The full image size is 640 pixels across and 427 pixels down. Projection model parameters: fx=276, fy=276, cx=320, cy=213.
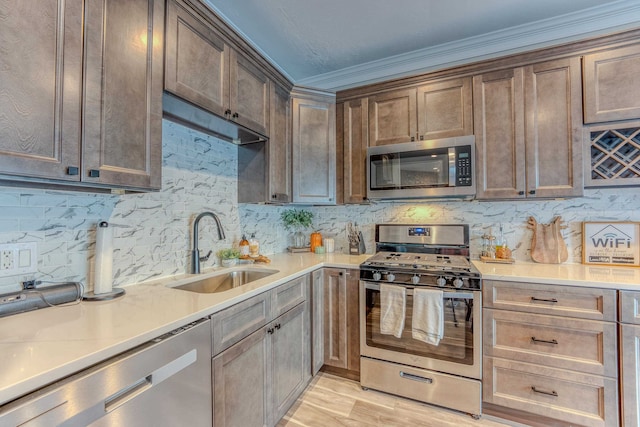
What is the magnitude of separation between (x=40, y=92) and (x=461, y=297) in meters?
2.32

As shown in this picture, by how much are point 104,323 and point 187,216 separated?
3.17 feet

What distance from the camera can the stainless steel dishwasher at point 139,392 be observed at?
0.69 m

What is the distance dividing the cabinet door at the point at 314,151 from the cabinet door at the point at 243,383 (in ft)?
4.22

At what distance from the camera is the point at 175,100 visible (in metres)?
1.44

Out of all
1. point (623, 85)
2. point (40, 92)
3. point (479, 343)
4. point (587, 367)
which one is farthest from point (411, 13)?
point (587, 367)

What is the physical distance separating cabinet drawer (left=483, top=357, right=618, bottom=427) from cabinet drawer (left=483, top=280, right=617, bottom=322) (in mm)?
355

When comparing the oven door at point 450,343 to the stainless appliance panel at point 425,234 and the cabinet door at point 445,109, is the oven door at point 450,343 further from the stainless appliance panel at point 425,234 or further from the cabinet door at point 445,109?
the cabinet door at point 445,109

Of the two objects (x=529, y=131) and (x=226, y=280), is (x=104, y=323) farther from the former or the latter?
(x=529, y=131)

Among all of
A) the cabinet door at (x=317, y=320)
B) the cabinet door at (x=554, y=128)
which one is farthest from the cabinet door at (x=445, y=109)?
the cabinet door at (x=317, y=320)

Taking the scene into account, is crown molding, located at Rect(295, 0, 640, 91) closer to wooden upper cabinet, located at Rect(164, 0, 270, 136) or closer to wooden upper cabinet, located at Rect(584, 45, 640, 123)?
wooden upper cabinet, located at Rect(584, 45, 640, 123)

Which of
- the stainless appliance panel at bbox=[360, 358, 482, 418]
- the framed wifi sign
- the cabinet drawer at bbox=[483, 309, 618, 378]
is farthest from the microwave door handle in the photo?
the stainless appliance panel at bbox=[360, 358, 482, 418]

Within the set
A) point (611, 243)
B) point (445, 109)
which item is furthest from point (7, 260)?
point (611, 243)

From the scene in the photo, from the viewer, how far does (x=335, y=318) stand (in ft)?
7.38

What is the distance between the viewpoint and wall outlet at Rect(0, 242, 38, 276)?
1105mm
